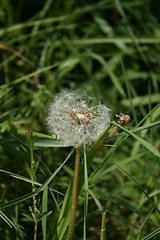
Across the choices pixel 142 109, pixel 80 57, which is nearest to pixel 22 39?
pixel 80 57

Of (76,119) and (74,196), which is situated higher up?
(76,119)

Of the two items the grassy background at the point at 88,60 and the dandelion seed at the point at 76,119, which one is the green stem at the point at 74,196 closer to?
the dandelion seed at the point at 76,119

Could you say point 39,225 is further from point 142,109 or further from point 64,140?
point 142,109

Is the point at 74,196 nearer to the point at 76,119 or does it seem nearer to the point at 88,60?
the point at 76,119

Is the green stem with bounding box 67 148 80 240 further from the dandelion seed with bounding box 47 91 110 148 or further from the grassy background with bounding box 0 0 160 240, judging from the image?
the grassy background with bounding box 0 0 160 240

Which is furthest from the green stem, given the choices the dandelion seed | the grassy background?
the grassy background

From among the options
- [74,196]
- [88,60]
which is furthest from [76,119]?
[88,60]

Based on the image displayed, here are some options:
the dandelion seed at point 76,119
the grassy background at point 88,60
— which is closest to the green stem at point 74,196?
the dandelion seed at point 76,119

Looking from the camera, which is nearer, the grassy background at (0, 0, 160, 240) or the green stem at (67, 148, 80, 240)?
the green stem at (67, 148, 80, 240)
